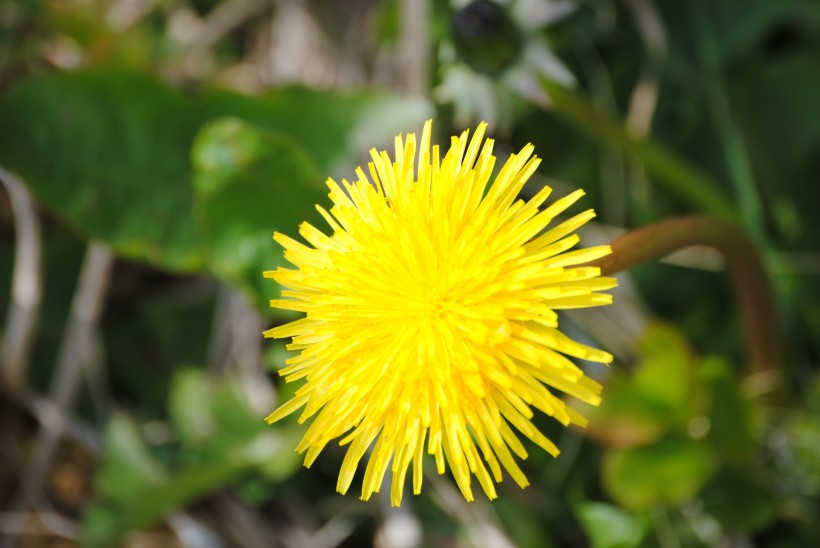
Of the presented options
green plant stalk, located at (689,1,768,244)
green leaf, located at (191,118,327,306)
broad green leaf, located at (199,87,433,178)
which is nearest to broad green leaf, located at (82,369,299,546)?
green leaf, located at (191,118,327,306)

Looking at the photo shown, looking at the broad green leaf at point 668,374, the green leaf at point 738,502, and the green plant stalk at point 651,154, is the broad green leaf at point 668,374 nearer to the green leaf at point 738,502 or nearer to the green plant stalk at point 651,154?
the green leaf at point 738,502

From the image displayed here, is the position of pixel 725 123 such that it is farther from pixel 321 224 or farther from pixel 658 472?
pixel 321 224

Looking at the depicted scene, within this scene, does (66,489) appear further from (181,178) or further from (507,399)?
(507,399)

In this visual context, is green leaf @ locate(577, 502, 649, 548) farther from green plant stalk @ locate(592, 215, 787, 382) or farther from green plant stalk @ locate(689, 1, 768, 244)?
green plant stalk @ locate(689, 1, 768, 244)

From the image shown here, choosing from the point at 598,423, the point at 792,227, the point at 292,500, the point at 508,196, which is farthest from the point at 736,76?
the point at 292,500

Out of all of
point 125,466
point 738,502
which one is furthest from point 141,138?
point 738,502

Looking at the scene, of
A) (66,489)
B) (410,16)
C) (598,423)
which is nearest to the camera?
(598,423)
